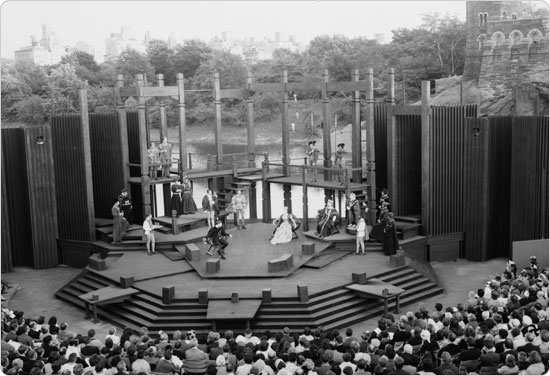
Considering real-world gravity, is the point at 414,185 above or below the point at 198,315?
above

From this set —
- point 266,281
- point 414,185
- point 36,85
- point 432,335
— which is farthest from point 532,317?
point 36,85

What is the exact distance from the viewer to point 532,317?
13.0 m

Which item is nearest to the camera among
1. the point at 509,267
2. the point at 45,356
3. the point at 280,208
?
the point at 45,356

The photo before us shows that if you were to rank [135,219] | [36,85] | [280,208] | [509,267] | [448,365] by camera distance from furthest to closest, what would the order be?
[36,85]
[280,208]
[135,219]
[509,267]
[448,365]

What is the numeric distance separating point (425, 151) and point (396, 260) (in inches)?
157

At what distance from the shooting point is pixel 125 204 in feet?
72.1

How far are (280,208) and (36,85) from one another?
1002 inches

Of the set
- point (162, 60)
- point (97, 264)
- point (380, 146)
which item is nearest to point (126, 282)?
point (97, 264)

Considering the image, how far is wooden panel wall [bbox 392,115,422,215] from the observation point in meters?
22.1

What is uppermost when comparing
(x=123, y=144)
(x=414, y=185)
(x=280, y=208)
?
(x=123, y=144)

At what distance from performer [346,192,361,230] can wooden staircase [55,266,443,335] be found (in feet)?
11.7

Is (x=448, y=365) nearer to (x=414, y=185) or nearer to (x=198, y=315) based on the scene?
(x=198, y=315)

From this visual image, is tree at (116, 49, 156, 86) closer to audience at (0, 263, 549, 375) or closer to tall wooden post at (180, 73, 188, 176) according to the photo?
tall wooden post at (180, 73, 188, 176)

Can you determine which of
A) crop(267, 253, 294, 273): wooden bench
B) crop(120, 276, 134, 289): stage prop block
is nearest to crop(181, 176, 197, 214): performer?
crop(267, 253, 294, 273): wooden bench
